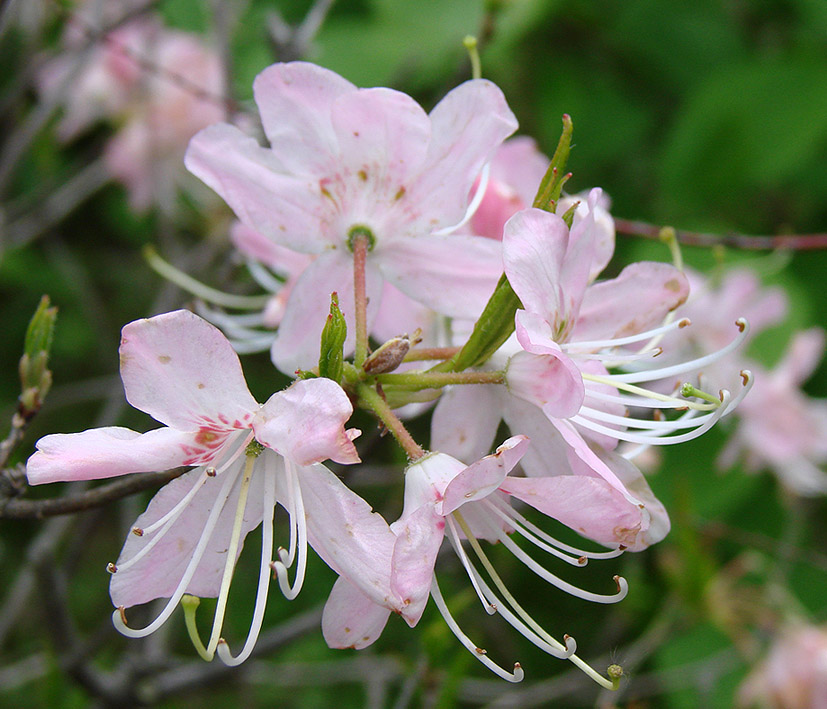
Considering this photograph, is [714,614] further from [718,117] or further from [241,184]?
[241,184]

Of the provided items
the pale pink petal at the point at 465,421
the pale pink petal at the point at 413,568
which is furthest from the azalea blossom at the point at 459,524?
the pale pink petal at the point at 465,421

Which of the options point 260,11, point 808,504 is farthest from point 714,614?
point 260,11

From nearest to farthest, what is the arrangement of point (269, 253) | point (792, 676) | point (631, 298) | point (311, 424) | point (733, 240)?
point (311, 424) → point (631, 298) → point (269, 253) → point (733, 240) → point (792, 676)

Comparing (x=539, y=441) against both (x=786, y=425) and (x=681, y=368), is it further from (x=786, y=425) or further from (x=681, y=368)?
(x=786, y=425)

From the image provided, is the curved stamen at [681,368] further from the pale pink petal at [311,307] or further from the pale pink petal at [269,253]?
the pale pink petal at [269,253]

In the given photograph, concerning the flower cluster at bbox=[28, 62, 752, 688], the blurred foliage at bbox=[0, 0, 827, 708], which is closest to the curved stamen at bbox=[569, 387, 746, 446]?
the flower cluster at bbox=[28, 62, 752, 688]

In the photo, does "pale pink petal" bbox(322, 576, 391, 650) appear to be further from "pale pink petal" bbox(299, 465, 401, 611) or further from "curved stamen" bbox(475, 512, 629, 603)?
"curved stamen" bbox(475, 512, 629, 603)

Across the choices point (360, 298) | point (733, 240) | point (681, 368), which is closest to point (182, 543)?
point (360, 298)

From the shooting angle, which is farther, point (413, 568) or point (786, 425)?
point (786, 425)
